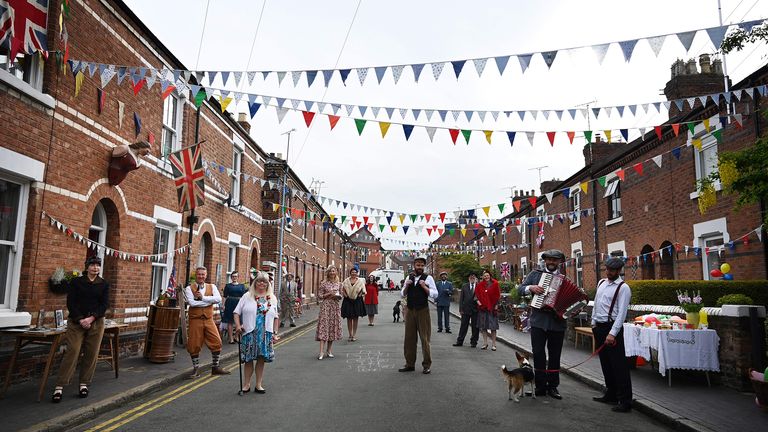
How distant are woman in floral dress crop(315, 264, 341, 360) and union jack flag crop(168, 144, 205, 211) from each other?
365 cm

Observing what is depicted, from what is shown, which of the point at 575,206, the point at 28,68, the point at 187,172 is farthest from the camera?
the point at 575,206

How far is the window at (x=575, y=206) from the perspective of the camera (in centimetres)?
2255

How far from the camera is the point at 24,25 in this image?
7.33m

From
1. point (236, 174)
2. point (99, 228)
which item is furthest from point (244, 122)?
point (99, 228)

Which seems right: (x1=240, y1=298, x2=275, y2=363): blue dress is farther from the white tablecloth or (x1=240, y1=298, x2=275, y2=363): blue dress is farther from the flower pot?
the flower pot

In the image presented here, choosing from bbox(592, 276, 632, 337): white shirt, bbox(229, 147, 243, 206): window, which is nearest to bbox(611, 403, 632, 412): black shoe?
bbox(592, 276, 632, 337): white shirt

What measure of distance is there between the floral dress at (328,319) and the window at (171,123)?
17.8 ft

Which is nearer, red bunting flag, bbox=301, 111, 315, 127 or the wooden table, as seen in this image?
the wooden table

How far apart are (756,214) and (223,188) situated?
47.4 feet

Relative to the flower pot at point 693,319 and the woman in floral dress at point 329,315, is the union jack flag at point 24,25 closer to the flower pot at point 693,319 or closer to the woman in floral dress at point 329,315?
the woman in floral dress at point 329,315

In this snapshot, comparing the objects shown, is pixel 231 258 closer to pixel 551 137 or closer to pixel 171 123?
pixel 171 123

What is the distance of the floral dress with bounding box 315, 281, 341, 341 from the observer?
424 inches

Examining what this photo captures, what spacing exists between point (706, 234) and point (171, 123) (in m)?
14.2

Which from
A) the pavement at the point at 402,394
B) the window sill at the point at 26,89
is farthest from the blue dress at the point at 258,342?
the window sill at the point at 26,89
